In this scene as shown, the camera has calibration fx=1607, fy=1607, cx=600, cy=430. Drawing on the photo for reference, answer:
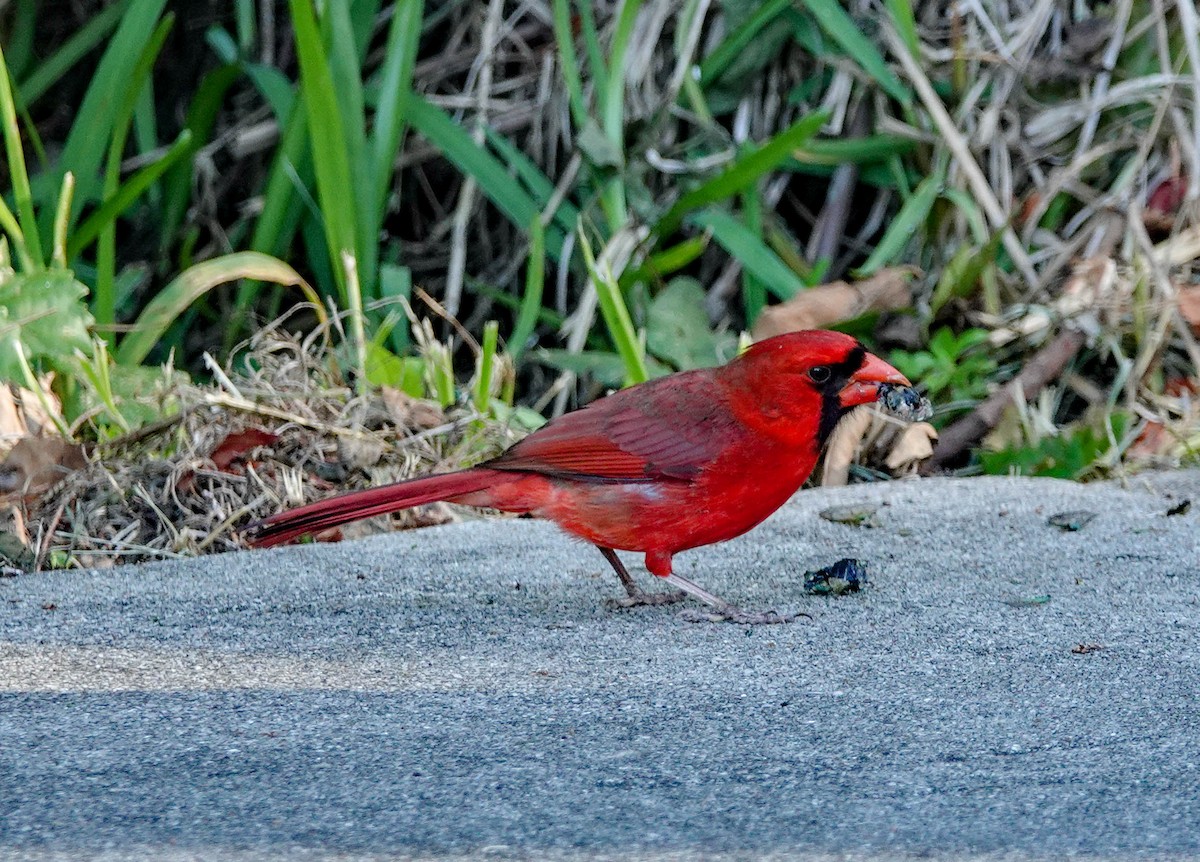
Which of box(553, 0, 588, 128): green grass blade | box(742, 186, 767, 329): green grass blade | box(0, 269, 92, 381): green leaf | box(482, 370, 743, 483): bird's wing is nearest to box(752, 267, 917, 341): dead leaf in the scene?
box(742, 186, 767, 329): green grass blade

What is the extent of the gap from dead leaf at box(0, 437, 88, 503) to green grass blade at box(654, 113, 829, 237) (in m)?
1.98

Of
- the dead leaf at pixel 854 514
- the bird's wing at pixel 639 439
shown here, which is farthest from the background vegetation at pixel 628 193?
the bird's wing at pixel 639 439

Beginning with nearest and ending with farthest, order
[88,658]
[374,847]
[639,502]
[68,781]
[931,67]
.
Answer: [374,847]
[68,781]
[88,658]
[639,502]
[931,67]

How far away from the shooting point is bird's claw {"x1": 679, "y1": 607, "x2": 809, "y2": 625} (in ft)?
9.21

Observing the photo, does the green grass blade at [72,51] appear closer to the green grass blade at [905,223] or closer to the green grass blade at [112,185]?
the green grass blade at [112,185]

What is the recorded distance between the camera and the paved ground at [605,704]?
5.64 ft

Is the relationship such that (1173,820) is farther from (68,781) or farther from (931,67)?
(931,67)

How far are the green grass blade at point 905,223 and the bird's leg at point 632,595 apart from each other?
2028 mm

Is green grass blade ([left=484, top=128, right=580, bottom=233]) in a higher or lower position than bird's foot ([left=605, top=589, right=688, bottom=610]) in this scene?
higher

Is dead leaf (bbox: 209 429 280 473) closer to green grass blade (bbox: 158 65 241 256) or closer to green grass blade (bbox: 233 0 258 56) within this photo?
green grass blade (bbox: 158 65 241 256)

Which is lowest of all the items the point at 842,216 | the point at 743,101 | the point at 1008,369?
the point at 1008,369

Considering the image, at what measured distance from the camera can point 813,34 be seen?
5348mm

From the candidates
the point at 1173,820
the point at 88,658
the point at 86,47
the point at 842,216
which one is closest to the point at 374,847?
the point at 1173,820

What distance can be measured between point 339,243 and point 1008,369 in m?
2.03
